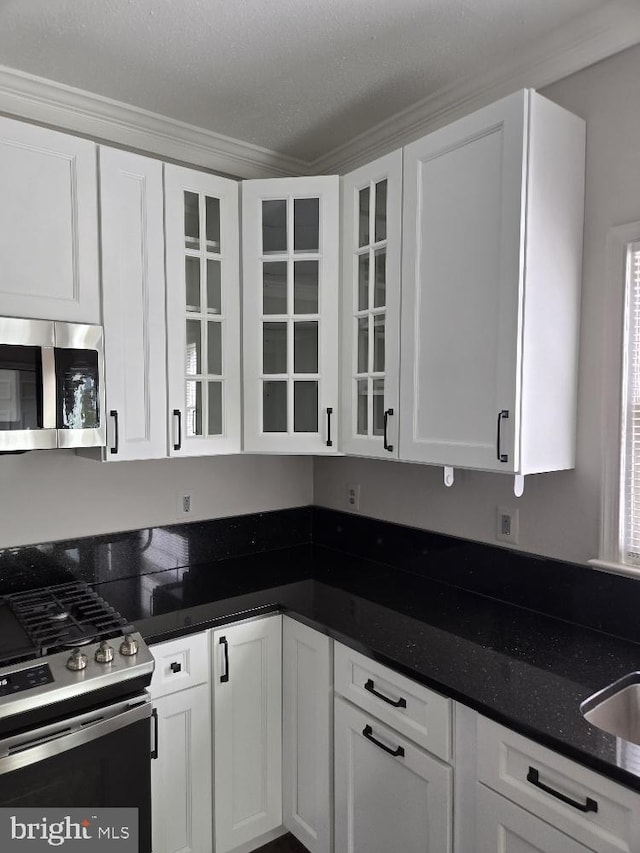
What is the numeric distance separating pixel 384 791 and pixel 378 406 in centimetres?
114

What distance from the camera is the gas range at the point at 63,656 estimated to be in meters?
1.40

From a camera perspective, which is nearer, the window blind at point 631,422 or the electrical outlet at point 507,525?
the window blind at point 631,422

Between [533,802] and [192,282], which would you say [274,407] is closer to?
[192,282]

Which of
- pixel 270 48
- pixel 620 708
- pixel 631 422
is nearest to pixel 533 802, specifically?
pixel 620 708

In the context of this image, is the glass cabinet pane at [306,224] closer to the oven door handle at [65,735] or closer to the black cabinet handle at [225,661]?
the black cabinet handle at [225,661]

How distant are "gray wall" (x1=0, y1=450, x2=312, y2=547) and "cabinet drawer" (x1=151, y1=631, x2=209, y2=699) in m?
0.62

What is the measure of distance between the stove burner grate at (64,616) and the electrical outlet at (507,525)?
1.20 meters

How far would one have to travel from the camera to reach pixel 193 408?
2068 millimetres

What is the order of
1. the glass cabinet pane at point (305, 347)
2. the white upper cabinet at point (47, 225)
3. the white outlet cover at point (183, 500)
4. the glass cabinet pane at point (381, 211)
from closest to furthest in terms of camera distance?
the white upper cabinet at point (47, 225) → the glass cabinet pane at point (381, 211) → the glass cabinet pane at point (305, 347) → the white outlet cover at point (183, 500)

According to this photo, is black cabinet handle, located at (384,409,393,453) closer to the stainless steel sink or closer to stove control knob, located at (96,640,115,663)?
the stainless steel sink

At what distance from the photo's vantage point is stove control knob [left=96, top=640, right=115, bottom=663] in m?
1.52

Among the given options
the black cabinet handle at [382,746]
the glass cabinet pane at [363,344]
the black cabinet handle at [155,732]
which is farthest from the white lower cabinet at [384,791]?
the glass cabinet pane at [363,344]

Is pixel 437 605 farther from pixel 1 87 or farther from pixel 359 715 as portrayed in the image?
pixel 1 87

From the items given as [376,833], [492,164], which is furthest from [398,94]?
[376,833]
